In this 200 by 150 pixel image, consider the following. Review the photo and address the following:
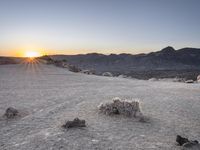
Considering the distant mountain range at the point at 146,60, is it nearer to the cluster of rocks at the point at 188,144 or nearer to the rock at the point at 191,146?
the cluster of rocks at the point at 188,144

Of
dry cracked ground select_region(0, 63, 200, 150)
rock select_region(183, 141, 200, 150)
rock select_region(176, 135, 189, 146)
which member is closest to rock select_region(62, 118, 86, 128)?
dry cracked ground select_region(0, 63, 200, 150)

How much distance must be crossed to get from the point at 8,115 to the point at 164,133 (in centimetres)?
504

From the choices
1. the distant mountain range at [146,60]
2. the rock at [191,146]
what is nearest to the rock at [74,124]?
the rock at [191,146]

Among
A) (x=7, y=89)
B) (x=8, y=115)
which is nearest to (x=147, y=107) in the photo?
(x=8, y=115)

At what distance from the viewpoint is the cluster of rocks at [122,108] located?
1045cm

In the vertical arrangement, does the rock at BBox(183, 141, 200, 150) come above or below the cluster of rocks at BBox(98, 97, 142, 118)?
below

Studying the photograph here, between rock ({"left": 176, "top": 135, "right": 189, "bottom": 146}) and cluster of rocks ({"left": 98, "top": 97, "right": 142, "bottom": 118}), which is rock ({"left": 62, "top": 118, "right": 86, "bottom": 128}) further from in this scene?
rock ({"left": 176, "top": 135, "right": 189, "bottom": 146})

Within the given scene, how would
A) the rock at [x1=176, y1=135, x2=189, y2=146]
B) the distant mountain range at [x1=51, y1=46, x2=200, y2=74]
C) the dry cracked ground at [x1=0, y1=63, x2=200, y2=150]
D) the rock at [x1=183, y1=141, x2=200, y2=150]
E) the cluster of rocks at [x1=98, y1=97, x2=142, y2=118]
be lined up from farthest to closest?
the distant mountain range at [x1=51, y1=46, x2=200, y2=74]
the cluster of rocks at [x1=98, y1=97, x2=142, y2=118]
the rock at [x1=176, y1=135, x2=189, y2=146]
the dry cracked ground at [x1=0, y1=63, x2=200, y2=150]
the rock at [x1=183, y1=141, x2=200, y2=150]

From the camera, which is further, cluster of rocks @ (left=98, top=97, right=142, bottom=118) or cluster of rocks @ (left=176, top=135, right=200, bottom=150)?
cluster of rocks @ (left=98, top=97, right=142, bottom=118)

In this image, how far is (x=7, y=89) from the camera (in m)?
16.5

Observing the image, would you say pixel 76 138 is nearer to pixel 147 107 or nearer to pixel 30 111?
pixel 30 111

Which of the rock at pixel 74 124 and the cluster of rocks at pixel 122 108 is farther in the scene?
the cluster of rocks at pixel 122 108

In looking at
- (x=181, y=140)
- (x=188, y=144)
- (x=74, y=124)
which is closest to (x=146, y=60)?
(x=74, y=124)

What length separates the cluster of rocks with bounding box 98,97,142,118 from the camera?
1045 centimetres
